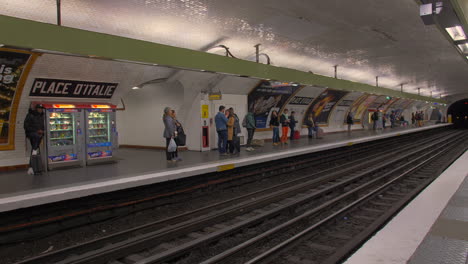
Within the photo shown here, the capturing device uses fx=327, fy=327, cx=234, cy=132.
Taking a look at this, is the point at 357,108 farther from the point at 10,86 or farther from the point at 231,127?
the point at 10,86

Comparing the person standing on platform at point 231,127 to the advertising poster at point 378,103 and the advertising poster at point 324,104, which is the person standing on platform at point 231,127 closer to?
the advertising poster at point 324,104

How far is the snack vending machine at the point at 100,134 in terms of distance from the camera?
31.8 feet

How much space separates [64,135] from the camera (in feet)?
29.9

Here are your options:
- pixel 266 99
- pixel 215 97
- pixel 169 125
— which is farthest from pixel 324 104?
pixel 169 125

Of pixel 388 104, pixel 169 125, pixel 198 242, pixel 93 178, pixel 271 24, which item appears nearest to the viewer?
pixel 198 242

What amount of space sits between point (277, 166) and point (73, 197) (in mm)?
6692

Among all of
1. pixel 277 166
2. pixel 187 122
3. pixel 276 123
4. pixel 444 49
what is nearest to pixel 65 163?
pixel 187 122

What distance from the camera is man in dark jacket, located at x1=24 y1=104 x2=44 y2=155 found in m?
7.96

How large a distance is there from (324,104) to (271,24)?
13.1 meters

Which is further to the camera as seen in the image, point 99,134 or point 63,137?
point 99,134

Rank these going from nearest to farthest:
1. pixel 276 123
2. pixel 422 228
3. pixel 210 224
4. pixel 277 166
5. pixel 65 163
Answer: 1. pixel 422 228
2. pixel 210 224
3. pixel 65 163
4. pixel 277 166
5. pixel 276 123

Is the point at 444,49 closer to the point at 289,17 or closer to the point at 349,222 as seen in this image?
the point at 289,17

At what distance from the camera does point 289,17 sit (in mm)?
8602

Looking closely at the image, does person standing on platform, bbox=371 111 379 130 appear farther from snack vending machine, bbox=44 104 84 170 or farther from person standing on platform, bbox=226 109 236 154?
snack vending machine, bbox=44 104 84 170
